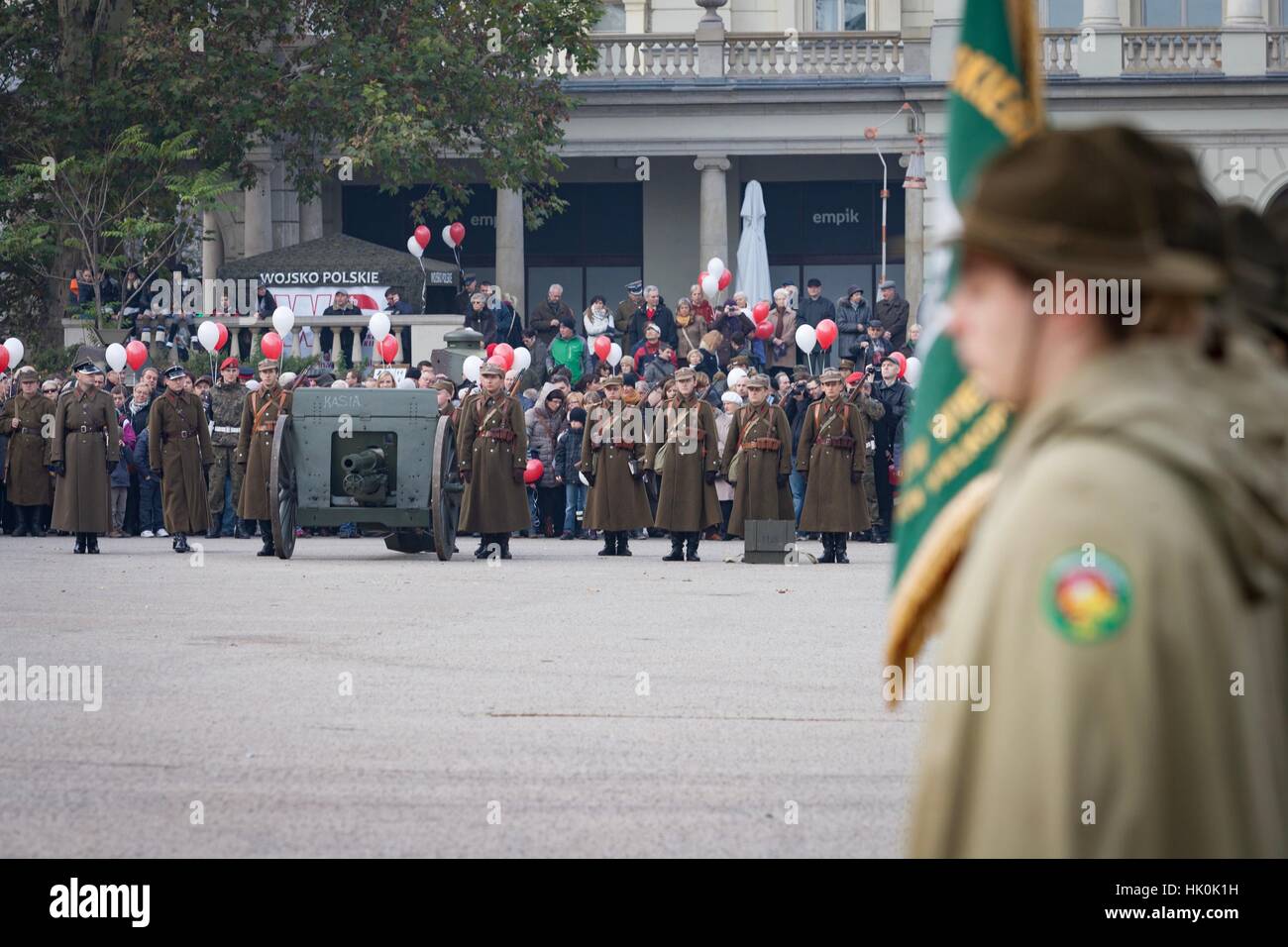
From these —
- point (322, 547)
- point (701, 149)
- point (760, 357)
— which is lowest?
point (322, 547)

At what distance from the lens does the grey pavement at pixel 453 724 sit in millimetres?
6887

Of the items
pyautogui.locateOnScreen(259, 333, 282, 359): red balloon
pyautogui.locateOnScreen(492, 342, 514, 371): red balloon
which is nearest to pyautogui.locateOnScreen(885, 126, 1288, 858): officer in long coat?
pyautogui.locateOnScreen(492, 342, 514, 371): red balloon

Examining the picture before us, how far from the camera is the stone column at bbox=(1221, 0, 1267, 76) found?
131 feet

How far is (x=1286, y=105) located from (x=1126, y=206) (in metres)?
39.5

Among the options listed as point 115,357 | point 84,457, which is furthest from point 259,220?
point 84,457

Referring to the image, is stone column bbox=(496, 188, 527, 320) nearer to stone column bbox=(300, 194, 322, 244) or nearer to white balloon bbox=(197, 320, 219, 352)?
stone column bbox=(300, 194, 322, 244)

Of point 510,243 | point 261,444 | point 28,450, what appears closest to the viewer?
point 261,444

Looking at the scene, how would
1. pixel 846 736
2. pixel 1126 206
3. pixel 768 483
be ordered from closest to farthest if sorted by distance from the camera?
pixel 1126 206 < pixel 846 736 < pixel 768 483

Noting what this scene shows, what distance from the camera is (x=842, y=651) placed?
12.3m

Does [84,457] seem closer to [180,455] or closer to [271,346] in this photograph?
[180,455]

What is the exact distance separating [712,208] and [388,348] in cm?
1371

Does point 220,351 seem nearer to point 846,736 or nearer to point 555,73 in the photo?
point 555,73

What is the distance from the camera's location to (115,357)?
90.4 feet
